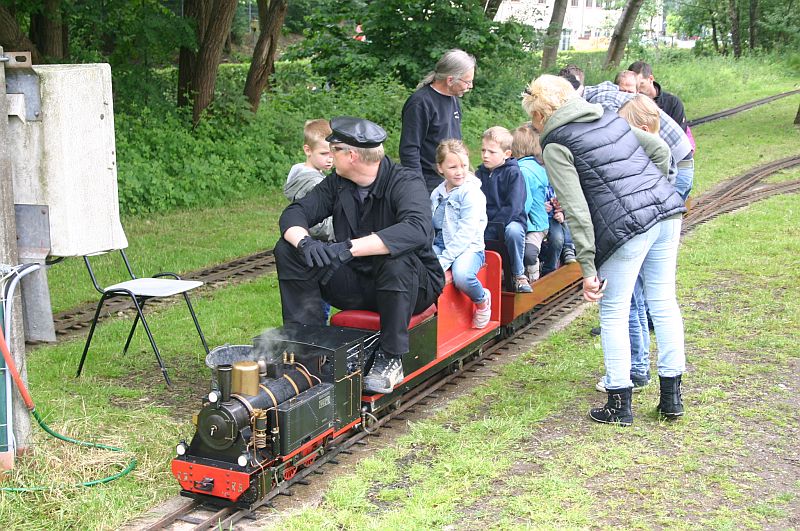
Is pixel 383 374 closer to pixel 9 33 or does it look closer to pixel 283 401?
pixel 283 401

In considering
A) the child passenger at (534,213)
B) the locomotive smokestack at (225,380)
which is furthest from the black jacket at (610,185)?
the locomotive smokestack at (225,380)

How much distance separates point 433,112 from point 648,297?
229 centimetres

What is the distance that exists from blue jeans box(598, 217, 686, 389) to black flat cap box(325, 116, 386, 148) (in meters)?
1.51

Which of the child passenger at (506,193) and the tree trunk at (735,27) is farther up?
the tree trunk at (735,27)

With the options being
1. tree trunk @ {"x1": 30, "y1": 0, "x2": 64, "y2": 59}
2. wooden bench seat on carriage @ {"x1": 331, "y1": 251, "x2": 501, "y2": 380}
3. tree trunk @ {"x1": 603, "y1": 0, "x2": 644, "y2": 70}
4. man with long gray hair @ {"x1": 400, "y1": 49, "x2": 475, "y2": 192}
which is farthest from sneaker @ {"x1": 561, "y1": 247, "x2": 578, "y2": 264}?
tree trunk @ {"x1": 603, "y1": 0, "x2": 644, "y2": 70}

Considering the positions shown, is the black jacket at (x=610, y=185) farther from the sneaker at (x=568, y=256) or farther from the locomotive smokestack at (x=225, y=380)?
the sneaker at (x=568, y=256)

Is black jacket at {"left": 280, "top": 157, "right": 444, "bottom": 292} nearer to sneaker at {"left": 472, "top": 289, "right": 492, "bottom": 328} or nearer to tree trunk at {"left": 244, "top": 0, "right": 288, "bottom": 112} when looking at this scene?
sneaker at {"left": 472, "top": 289, "right": 492, "bottom": 328}

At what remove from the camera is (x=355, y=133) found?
17.0 feet

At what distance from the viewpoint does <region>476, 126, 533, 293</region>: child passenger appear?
22.7 feet

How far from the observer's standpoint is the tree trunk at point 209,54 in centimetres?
1550

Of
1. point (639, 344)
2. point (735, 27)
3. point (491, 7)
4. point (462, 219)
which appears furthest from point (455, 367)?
point (735, 27)

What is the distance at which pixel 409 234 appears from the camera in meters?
5.18

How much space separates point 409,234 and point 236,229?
667 centimetres

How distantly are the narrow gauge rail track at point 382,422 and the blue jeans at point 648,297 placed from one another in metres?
1.29
